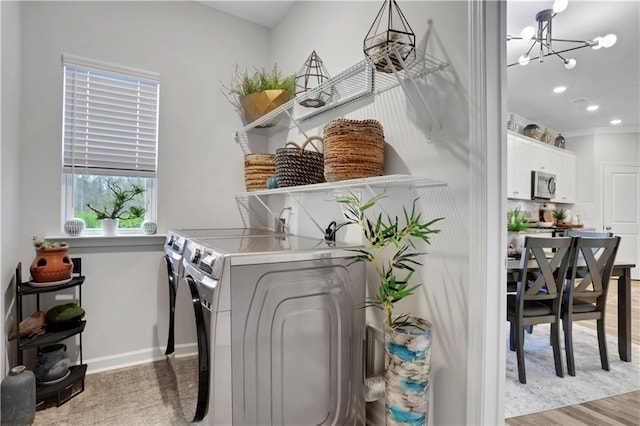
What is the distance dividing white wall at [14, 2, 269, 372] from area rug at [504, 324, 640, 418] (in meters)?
2.30

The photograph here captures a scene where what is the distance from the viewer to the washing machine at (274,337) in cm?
119

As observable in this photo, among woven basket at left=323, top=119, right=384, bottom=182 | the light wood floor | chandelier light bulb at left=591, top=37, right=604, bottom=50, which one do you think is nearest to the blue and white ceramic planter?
woven basket at left=323, top=119, right=384, bottom=182

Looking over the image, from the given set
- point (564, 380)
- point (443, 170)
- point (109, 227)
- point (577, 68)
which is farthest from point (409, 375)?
point (577, 68)

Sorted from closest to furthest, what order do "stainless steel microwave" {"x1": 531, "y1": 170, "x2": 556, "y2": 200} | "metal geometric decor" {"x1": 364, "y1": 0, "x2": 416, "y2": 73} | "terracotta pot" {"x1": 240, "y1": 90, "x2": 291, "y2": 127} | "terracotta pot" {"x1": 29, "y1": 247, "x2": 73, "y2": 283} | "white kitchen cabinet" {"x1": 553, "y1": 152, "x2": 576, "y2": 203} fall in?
"metal geometric decor" {"x1": 364, "y1": 0, "x2": 416, "y2": 73}
"terracotta pot" {"x1": 29, "y1": 247, "x2": 73, "y2": 283}
"terracotta pot" {"x1": 240, "y1": 90, "x2": 291, "y2": 127}
"stainless steel microwave" {"x1": 531, "y1": 170, "x2": 556, "y2": 200}
"white kitchen cabinet" {"x1": 553, "y1": 152, "x2": 576, "y2": 203}

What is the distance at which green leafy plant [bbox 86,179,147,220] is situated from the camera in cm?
234

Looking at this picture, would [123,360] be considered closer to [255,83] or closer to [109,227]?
[109,227]

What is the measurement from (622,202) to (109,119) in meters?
7.99

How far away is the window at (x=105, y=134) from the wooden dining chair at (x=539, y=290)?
262 centimetres

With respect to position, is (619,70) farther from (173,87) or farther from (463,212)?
(173,87)

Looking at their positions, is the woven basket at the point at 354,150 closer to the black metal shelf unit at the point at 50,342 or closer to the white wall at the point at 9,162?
the white wall at the point at 9,162

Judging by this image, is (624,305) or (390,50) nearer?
(390,50)

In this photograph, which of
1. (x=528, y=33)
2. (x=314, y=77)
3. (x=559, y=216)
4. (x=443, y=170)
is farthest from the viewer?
(x=559, y=216)

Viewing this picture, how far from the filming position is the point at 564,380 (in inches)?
85.4

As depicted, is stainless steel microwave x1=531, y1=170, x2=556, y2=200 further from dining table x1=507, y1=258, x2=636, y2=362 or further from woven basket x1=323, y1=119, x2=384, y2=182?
woven basket x1=323, y1=119, x2=384, y2=182
